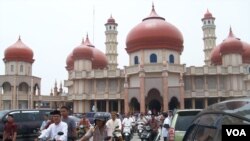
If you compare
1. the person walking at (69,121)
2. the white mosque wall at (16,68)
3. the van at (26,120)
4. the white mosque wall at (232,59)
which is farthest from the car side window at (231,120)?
the white mosque wall at (16,68)

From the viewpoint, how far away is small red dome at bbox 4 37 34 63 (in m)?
46.8

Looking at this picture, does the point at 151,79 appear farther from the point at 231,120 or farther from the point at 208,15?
the point at 231,120

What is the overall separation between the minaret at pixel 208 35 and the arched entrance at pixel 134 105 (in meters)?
19.9

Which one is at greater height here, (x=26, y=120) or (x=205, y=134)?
(x=205, y=134)

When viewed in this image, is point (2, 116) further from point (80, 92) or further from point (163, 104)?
point (80, 92)

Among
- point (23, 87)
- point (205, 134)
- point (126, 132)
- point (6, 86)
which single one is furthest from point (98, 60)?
point (205, 134)

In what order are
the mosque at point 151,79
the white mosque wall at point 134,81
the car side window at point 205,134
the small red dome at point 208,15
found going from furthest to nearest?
the small red dome at point 208,15
the white mosque wall at point 134,81
the mosque at point 151,79
the car side window at point 205,134

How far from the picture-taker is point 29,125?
12.6 metres

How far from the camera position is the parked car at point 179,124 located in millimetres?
7824

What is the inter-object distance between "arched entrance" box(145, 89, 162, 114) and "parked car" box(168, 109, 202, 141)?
94.1 feet

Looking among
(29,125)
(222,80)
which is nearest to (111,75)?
(222,80)

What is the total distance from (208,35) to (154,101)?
21.7 m

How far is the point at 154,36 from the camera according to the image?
124 ft

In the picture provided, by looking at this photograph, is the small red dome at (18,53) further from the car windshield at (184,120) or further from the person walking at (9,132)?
the car windshield at (184,120)
